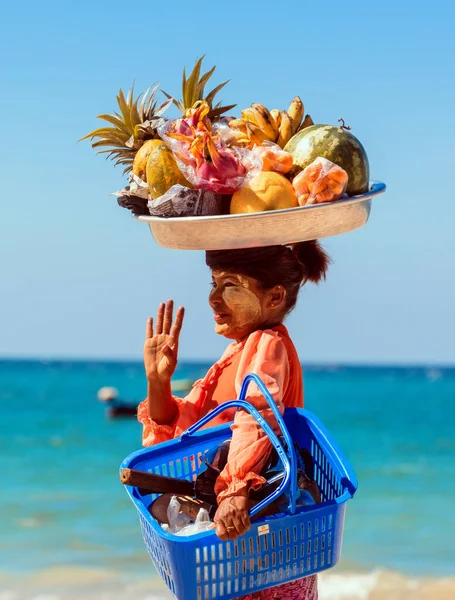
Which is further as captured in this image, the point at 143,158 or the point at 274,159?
the point at 143,158

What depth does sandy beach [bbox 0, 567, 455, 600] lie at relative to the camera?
7.72 metres

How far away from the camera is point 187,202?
321 cm

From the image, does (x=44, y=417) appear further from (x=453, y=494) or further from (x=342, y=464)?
(x=342, y=464)

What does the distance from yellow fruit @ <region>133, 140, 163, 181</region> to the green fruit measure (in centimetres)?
47

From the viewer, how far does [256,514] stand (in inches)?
118

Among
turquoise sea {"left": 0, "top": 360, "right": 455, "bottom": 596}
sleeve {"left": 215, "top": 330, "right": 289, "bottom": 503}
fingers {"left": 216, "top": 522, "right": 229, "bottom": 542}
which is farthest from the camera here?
turquoise sea {"left": 0, "top": 360, "right": 455, "bottom": 596}

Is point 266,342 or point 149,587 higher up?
point 266,342

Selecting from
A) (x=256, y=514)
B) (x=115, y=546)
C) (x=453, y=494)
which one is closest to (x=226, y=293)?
(x=256, y=514)

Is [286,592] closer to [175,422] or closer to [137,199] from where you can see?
[175,422]

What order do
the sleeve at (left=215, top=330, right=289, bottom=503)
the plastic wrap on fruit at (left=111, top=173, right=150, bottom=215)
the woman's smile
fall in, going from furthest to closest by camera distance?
the woman's smile < the plastic wrap on fruit at (left=111, top=173, right=150, bottom=215) < the sleeve at (left=215, top=330, right=289, bottom=503)

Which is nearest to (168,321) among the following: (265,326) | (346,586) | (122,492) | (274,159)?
(265,326)

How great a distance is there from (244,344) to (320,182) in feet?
2.31

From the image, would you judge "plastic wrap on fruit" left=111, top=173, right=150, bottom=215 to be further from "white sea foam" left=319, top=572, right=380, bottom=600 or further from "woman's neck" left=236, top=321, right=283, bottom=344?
"white sea foam" left=319, top=572, right=380, bottom=600

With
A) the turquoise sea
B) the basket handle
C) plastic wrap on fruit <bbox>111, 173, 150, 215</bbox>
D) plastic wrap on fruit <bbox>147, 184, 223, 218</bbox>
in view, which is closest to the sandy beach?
the turquoise sea
